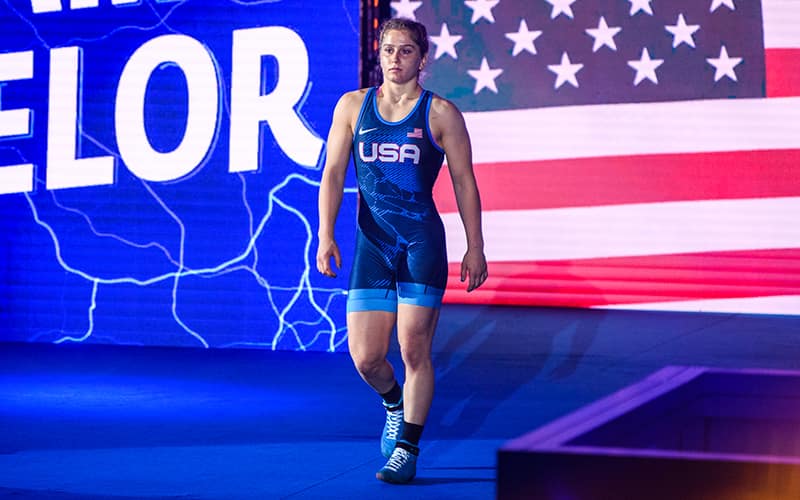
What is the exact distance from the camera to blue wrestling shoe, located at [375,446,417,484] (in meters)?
4.13

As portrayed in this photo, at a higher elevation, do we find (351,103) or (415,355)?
(351,103)

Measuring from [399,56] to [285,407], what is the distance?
2.06 meters

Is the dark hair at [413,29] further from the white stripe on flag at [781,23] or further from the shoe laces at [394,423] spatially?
the white stripe on flag at [781,23]

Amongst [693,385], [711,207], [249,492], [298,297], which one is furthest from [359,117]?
[711,207]

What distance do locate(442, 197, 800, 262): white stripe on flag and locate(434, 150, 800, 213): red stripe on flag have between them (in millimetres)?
73

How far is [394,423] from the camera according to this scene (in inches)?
176

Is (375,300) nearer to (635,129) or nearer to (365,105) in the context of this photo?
(365,105)

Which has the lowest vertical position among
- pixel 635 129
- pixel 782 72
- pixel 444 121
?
pixel 444 121

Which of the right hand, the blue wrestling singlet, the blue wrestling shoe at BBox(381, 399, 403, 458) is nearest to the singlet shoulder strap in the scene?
the blue wrestling singlet

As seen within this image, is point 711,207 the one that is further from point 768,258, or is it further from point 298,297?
point 298,297

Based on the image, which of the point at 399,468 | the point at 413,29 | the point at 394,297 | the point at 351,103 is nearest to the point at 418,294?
the point at 394,297

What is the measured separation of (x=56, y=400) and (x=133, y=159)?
86.0 inches

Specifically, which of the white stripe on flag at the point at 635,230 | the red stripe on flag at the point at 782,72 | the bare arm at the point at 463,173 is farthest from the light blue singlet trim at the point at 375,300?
the red stripe on flag at the point at 782,72

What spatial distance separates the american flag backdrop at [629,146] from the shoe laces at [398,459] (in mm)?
6970
